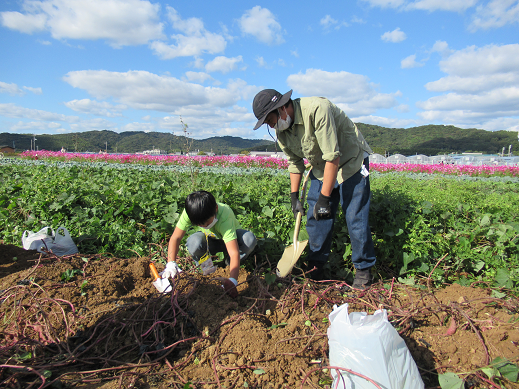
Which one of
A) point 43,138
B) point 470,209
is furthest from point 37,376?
point 43,138

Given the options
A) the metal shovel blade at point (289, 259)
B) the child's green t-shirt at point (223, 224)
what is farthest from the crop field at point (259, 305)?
the child's green t-shirt at point (223, 224)

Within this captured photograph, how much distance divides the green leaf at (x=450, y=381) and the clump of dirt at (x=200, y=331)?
0.10 meters

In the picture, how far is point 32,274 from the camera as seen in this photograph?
7.75 feet

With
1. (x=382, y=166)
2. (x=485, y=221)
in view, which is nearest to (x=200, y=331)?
(x=485, y=221)

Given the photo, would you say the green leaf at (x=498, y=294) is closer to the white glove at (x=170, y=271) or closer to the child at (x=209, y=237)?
the child at (x=209, y=237)

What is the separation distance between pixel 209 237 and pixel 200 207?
0.67 metres

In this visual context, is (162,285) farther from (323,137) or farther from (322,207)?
(323,137)

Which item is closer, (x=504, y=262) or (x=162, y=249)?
(x=504, y=262)

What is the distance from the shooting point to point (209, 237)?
114 inches

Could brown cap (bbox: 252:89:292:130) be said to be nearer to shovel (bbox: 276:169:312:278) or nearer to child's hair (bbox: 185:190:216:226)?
child's hair (bbox: 185:190:216:226)

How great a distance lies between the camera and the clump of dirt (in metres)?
1.70

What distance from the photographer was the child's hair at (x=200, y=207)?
2305 mm

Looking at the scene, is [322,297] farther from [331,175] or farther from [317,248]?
[331,175]

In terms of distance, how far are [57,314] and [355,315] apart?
6.59 feet
